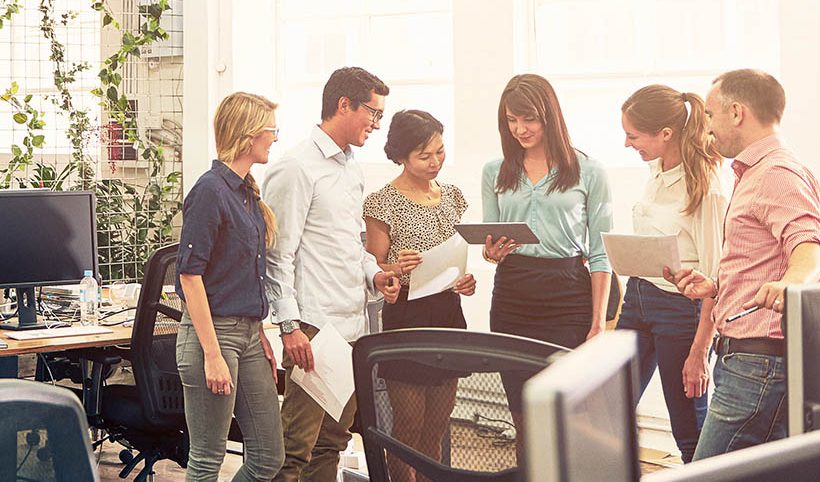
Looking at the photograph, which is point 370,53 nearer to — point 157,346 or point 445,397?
point 157,346

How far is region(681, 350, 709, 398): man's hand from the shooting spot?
3.00 metres

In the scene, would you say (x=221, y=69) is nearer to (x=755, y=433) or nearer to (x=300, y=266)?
(x=300, y=266)

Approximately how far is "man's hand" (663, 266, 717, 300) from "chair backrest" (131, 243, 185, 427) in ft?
5.69

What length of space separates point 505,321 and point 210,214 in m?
1.01

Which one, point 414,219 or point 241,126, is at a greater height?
point 241,126

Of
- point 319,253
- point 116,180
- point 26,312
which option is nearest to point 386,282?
point 319,253

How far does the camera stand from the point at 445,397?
1.66 m

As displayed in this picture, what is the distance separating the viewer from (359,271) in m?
3.04

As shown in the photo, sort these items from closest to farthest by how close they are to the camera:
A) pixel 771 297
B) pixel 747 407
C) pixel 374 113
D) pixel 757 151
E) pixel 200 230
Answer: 1. pixel 771 297
2. pixel 747 407
3. pixel 757 151
4. pixel 200 230
5. pixel 374 113

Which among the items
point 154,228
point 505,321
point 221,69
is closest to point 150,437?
point 505,321

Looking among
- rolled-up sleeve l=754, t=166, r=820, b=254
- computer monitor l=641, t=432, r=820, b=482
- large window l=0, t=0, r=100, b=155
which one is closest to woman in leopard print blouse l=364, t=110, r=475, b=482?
rolled-up sleeve l=754, t=166, r=820, b=254

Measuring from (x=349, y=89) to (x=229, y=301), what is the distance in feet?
2.45

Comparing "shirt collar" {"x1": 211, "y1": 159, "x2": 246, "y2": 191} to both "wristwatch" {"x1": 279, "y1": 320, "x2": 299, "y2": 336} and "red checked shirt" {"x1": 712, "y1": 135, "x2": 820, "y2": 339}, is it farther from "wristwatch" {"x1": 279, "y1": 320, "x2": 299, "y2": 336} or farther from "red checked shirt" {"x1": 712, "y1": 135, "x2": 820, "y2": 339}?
"red checked shirt" {"x1": 712, "y1": 135, "x2": 820, "y2": 339}

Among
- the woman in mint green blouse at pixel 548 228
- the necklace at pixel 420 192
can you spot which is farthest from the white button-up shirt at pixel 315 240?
the woman in mint green blouse at pixel 548 228
